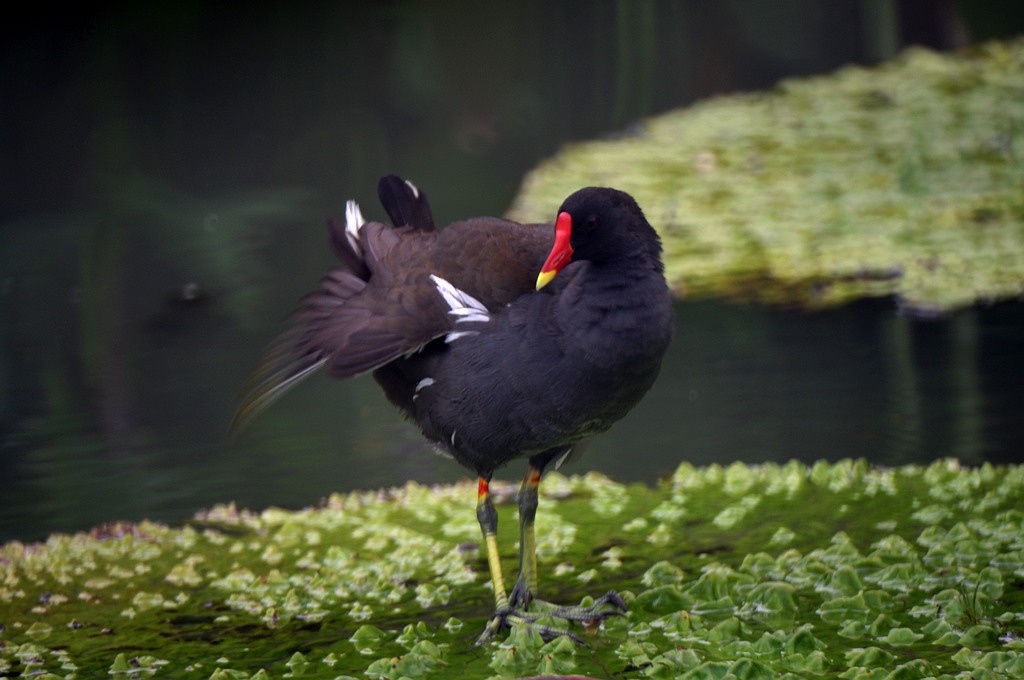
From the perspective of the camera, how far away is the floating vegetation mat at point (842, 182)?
5230 millimetres

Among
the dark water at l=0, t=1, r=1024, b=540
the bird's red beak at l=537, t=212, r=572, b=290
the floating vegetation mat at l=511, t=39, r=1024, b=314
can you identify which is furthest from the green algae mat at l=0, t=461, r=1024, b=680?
the floating vegetation mat at l=511, t=39, r=1024, b=314

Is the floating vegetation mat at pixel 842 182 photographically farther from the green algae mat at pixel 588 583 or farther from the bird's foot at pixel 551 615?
the bird's foot at pixel 551 615

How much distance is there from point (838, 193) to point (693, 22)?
1.15 m

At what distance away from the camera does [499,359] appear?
8.70 ft

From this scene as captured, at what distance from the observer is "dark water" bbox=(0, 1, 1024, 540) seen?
4.20m

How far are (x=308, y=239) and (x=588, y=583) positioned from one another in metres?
2.69

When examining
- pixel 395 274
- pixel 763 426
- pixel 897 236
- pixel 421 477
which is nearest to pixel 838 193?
pixel 897 236

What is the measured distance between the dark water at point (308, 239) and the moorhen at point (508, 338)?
1.30m

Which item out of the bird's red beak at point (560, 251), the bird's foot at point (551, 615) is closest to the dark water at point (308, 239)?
the bird's foot at point (551, 615)

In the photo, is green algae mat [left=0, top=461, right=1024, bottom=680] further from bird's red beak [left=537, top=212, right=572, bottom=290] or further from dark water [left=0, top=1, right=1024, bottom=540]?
bird's red beak [left=537, top=212, right=572, bottom=290]

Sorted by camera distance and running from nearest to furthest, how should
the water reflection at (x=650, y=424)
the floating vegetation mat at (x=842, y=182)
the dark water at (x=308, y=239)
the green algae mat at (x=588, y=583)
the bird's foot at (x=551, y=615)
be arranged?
the green algae mat at (x=588, y=583) → the bird's foot at (x=551, y=615) → the water reflection at (x=650, y=424) → the dark water at (x=308, y=239) → the floating vegetation mat at (x=842, y=182)

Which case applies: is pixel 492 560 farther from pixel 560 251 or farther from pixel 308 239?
pixel 308 239

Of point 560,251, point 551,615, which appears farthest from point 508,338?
point 551,615

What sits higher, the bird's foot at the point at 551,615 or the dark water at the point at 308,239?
the dark water at the point at 308,239
